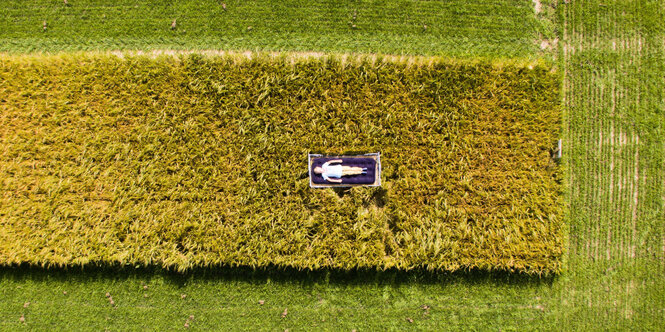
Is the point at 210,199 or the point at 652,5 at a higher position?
the point at 652,5

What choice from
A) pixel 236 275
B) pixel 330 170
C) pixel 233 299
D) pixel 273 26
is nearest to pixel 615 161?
pixel 330 170

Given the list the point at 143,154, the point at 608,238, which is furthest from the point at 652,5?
the point at 143,154

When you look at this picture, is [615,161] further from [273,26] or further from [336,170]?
[273,26]

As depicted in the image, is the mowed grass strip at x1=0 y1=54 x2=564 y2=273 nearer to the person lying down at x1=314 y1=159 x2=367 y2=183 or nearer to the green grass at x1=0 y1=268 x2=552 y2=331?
the person lying down at x1=314 y1=159 x2=367 y2=183

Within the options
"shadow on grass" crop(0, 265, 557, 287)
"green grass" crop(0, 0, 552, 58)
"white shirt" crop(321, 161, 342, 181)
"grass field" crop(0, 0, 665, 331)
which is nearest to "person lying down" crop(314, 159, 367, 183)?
"white shirt" crop(321, 161, 342, 181)

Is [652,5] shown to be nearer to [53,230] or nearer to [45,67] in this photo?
[45,67]

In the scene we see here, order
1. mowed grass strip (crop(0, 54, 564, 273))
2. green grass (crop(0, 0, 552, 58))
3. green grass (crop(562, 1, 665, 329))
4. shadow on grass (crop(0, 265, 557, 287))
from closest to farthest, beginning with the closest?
1. mowed grass strip (crop(0, 54, 564, 273))
2. shadow on grass (crop(0, 265, 557, 287))
3. green grass (crop(562, 1, 665, 329))
4. green grass (crop(0, 0, 552, 58))
